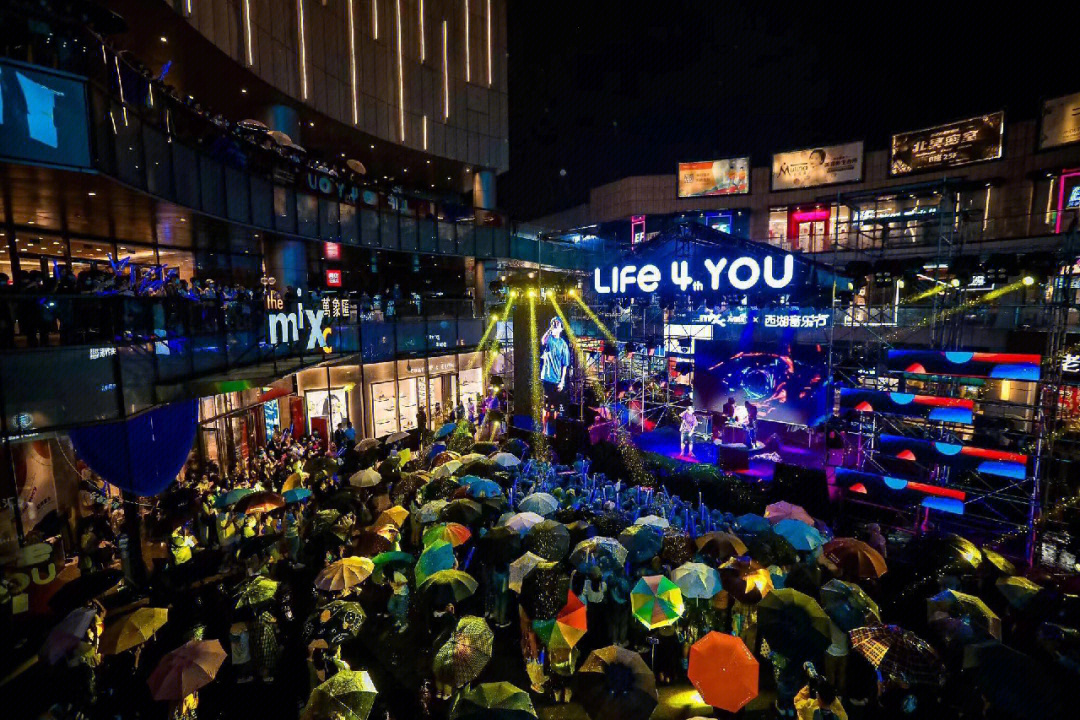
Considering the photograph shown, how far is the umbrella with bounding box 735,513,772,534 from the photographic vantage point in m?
9.58

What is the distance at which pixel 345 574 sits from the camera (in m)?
7.88

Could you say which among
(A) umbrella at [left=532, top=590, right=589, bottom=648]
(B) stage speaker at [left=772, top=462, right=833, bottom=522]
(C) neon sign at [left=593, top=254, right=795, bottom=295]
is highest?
(C) neon sign at [left=593, top=254, right=795, bottom=295]

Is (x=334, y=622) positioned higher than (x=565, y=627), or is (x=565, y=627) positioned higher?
(x=565, y=627)

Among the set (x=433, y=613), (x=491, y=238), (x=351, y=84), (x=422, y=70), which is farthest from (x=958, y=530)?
(x=422, y=70)

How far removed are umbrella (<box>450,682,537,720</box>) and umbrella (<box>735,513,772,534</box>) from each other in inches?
232

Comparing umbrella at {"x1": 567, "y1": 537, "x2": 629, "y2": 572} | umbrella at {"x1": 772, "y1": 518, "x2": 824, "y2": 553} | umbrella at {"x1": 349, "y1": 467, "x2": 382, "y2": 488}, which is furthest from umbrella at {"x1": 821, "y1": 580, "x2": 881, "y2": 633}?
umbrella at {"x1": 349, "y1": 467, "x2": 382, "y2": 488}

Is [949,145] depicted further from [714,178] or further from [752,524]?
[752,524]

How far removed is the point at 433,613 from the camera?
25.6 ft

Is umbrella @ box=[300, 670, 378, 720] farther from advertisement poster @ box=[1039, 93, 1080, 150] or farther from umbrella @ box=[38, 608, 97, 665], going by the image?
advertisement poster @ box=[1039, 93, 1080, 150]

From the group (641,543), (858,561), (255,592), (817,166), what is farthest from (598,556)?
(817,166)

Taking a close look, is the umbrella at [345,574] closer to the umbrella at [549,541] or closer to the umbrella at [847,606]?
the umbrella at [549,541]

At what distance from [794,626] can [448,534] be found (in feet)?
17.3

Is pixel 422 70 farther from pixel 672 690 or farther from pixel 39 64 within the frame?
pixel 672 690

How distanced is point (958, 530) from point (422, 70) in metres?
28.2
